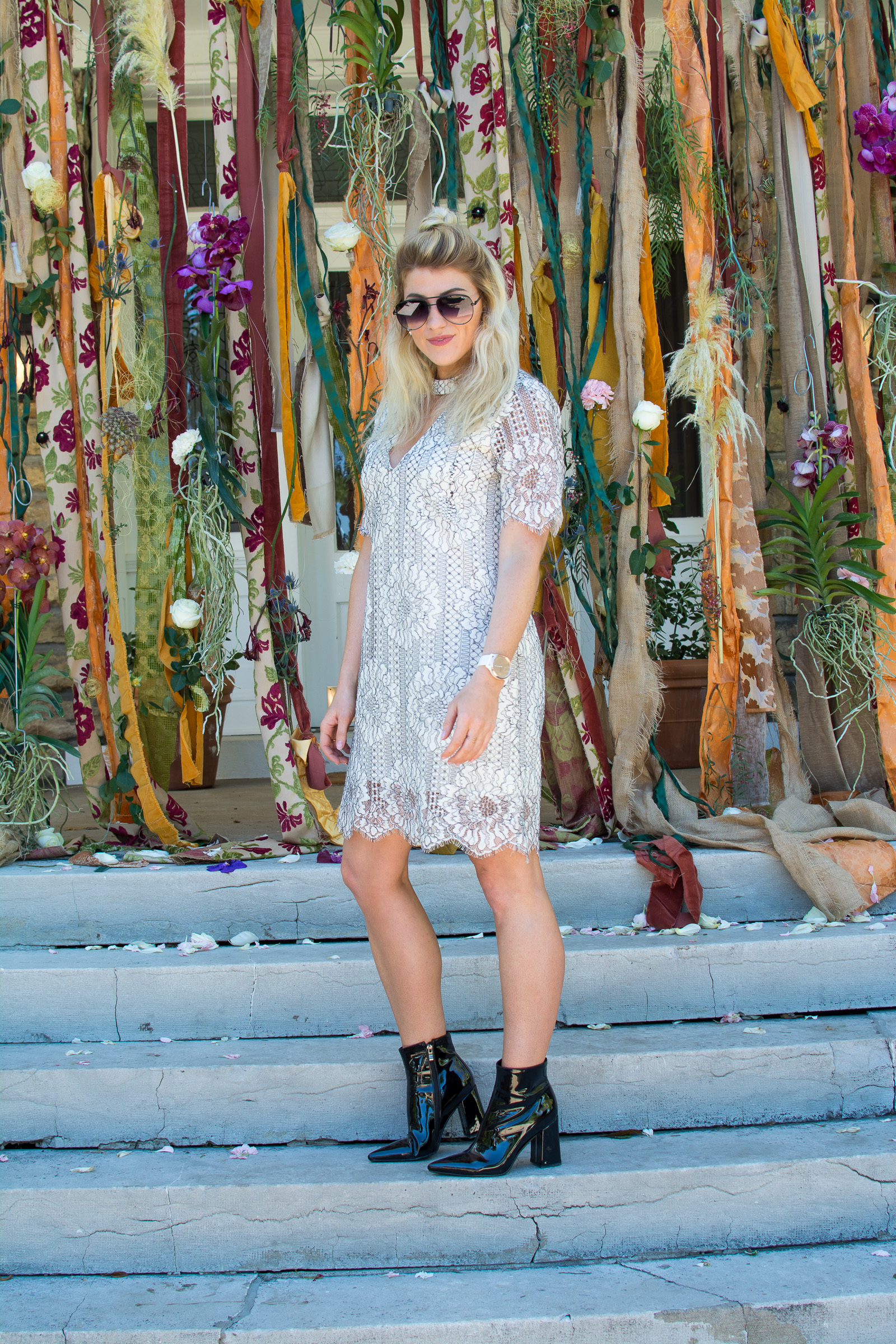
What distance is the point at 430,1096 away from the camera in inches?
73.9

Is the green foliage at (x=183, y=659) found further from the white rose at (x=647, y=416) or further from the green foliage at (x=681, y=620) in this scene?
the green foliage at (x=681, y=620)

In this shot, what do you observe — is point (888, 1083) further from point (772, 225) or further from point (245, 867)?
point (772, 225)

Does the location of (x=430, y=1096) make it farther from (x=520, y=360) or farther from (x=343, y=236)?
(x=343, y=236)

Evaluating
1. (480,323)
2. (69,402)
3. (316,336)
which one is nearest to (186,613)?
(69,402)

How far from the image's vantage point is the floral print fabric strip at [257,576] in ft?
9.58

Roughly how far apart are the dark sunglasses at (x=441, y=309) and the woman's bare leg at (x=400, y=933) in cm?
89

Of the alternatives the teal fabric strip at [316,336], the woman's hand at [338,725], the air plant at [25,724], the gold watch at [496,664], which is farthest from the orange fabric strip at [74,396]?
the gold watch at [496,664]

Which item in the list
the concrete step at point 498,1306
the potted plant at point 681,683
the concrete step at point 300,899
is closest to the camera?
the concrete step at point 498,1306

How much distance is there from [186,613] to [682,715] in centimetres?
204

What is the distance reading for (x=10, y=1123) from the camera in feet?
6.97

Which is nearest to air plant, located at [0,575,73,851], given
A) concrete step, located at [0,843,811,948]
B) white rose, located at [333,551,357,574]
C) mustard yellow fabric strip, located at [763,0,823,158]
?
concrete step, located at [0,843,811,948]

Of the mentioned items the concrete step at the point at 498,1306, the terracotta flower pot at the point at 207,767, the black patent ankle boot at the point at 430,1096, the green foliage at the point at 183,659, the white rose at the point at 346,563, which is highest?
the white rose at the point at 346,563

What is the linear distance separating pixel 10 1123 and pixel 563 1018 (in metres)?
1.17

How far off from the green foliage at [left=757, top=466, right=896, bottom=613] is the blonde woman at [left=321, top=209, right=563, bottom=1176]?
1.37m
